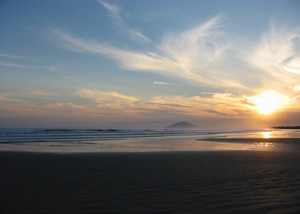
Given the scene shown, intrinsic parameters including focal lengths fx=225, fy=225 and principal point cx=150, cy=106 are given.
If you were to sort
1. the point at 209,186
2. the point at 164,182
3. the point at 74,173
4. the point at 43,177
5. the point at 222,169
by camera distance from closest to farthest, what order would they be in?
the point at 209,186
the point at 164,182
the point at 43,177
the point at 74,173
the point at 222,169

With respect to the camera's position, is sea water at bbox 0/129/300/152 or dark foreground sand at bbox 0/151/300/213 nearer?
dark foreground sand at bbox 0/151/300/213

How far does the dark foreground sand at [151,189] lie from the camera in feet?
18.1

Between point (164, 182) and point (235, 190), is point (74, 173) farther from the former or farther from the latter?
point (235, 190)

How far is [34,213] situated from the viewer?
521 cm

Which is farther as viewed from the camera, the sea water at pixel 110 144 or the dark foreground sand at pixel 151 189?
the sea water at pixel 110 144

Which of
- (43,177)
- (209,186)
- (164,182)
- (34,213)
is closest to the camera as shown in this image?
(34,213)

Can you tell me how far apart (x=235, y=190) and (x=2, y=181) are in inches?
316

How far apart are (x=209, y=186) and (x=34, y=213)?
5059mm

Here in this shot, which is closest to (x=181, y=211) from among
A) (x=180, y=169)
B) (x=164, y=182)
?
(x=164, y=182)

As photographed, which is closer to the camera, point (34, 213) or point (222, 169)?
point (34, 213)

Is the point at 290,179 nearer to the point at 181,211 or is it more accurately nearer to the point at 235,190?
the point at 235,190

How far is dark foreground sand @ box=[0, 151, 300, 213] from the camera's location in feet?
18.1

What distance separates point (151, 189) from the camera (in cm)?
704

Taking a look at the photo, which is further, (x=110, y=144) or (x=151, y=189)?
(x=110, y=144)
